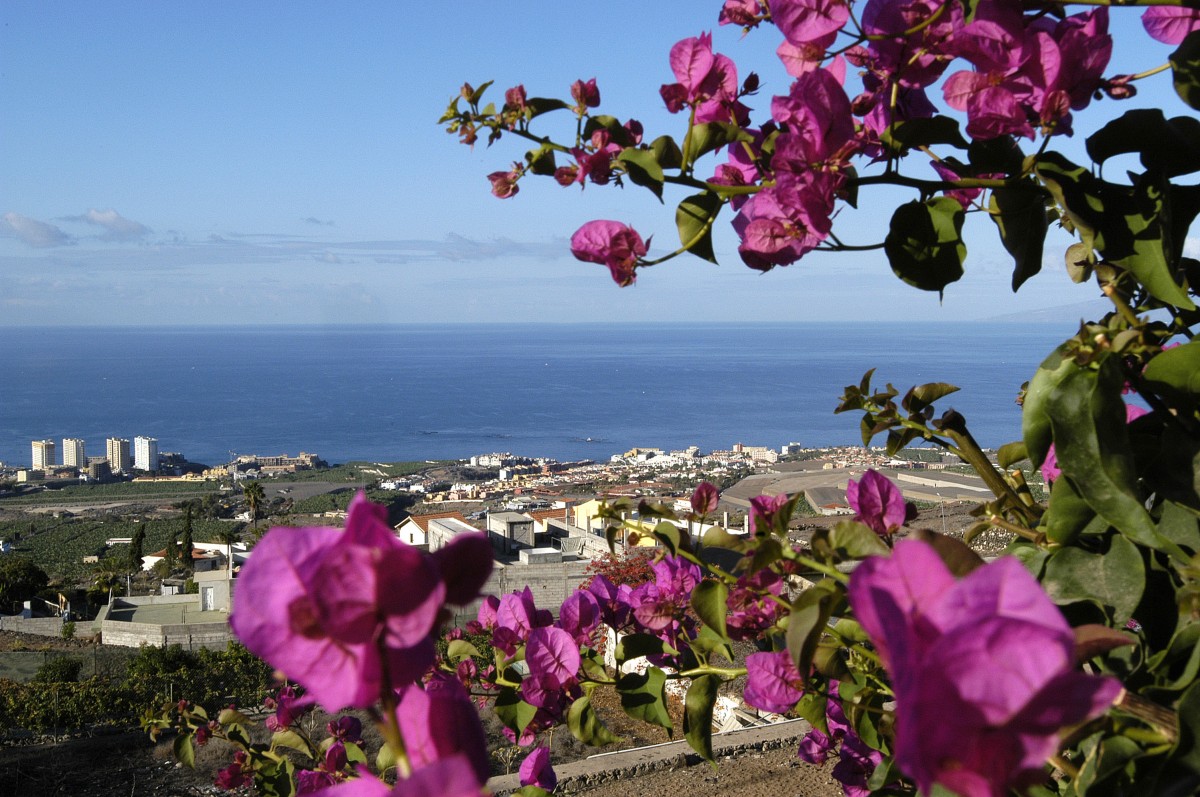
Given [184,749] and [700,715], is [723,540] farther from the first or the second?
[184,749]

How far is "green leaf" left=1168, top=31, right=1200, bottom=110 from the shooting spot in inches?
26.1

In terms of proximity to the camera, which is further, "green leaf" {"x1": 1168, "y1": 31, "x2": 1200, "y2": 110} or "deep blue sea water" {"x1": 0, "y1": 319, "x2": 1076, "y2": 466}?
"deep blue sea water" {"x1": 0, "y1": 319, "x2": 1076, "y2": 466}

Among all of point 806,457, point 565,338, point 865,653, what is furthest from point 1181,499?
point 565,338

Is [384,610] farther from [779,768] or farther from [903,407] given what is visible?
[779,768]

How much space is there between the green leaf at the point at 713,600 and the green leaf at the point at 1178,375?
0.32 meters

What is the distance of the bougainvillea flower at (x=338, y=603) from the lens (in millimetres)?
299

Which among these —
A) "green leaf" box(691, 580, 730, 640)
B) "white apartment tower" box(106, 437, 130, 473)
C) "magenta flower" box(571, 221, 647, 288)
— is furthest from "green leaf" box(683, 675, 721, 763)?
"white apartment tower" box(106, 437, 130, 473)

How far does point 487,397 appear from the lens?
60031 millimetres

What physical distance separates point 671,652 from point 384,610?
0.72 meters

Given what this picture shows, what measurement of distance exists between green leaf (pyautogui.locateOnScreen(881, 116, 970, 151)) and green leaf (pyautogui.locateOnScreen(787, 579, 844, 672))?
39cm

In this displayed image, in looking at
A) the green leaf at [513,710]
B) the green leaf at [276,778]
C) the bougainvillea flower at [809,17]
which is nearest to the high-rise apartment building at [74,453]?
the green leaf at [276,778]

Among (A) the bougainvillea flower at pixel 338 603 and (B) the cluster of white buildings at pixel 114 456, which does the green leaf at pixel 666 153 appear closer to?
(A) the bougainvillea flower at pixel 338 603

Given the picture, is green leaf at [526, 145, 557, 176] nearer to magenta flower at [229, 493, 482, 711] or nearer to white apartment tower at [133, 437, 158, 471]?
magenta flower at [229, 493, 482, 711]

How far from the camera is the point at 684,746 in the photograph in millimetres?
4848
